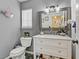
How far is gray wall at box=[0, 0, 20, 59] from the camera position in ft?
8.96

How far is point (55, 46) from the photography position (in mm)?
2232

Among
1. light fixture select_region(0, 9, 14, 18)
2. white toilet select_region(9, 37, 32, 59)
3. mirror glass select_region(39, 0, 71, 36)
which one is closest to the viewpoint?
white toilet select_region(9, 37, 32, 59)

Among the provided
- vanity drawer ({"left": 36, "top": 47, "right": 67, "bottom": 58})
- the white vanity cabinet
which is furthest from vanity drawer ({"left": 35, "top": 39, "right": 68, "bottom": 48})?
vanity drawer ({"left": 36, "top": 47, "right": 67, "bottom": 58})

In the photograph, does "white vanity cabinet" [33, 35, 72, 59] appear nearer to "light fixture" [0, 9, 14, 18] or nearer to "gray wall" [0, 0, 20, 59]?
"gray wall" [0, 0, 20, 59]

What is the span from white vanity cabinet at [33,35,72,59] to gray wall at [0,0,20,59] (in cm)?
96

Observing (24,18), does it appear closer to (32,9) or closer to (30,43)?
(32,9)

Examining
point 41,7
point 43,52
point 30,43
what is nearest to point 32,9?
point 41,7

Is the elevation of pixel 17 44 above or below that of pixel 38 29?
below

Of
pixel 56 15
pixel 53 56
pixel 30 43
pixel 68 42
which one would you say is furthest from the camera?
pixel 30 43

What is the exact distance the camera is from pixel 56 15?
276cm

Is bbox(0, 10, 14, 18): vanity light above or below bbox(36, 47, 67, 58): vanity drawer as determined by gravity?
above

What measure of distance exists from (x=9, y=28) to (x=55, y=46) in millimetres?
1562

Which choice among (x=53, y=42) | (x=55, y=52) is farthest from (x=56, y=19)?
(x=55, y=52)

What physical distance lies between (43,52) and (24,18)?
1.45 m
